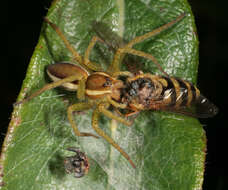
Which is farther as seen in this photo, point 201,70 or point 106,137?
point 201,70

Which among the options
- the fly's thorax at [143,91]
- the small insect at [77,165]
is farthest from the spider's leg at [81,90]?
the small insect at [77,165]

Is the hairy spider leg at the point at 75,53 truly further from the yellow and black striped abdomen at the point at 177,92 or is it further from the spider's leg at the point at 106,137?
the yellow and black striped abdomen at the point at 177,92

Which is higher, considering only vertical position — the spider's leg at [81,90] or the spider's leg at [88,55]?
the spider's leg at [88,55]

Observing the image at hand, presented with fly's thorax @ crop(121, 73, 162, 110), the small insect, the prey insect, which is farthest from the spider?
the small insect

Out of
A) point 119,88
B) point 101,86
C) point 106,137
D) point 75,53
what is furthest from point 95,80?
point 106,137

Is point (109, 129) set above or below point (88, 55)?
below

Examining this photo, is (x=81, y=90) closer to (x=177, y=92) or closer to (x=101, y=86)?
(x=101, y=86)
